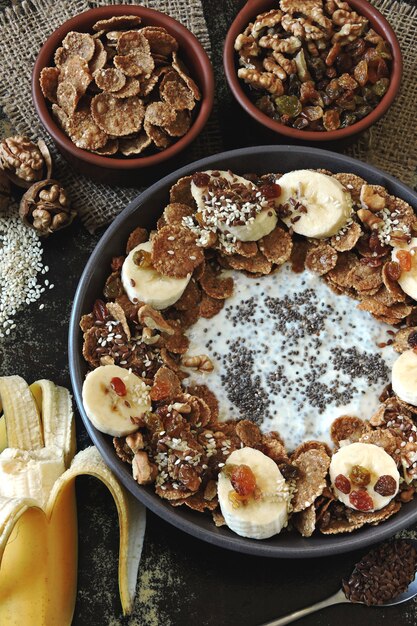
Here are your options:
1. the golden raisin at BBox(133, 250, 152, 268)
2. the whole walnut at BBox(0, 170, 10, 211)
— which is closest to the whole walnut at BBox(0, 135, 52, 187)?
the whole walnut at BBox(0, 170, 10, 211)

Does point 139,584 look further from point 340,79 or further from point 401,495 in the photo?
point 340,79

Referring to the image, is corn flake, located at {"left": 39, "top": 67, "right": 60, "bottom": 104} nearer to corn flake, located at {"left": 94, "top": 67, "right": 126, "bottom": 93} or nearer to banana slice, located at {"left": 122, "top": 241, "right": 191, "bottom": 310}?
corn flake, located at {"left": 94, "top": 67, "right": 126, "bottom": 93}

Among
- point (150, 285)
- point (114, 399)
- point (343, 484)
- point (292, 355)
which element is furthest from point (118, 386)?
point (343, 484)

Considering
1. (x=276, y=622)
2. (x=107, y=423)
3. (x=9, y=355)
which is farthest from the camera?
(x=9, y=355)

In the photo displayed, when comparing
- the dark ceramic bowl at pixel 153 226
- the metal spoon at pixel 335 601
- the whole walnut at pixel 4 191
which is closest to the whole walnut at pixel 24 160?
the whole walnut at pixel 4 191

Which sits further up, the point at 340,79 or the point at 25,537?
the point at 340,79

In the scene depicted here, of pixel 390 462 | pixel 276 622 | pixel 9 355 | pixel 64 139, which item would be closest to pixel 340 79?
pixel 64 139
